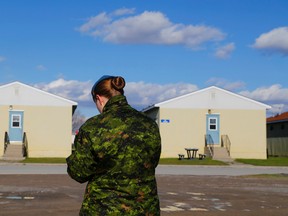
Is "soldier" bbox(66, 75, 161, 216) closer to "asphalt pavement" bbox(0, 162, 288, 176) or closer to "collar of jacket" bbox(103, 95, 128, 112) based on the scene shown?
"collar of jacket" bbox(103, 95, 128, 112)

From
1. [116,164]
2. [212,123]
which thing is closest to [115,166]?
[116,164]

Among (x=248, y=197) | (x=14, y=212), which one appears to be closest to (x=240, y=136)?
(x=248, y=197)

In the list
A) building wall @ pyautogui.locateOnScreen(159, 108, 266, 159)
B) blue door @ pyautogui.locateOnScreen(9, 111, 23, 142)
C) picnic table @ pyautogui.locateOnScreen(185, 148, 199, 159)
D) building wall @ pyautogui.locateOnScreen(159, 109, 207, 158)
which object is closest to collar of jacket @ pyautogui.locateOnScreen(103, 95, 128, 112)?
picnic table @ pyautogui.locateOnScreen(185, 148, 199, 159)

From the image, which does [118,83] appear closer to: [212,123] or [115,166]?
[115,166]

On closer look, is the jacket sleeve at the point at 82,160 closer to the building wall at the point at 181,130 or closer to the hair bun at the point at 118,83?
the hair bun at the point at 118,83

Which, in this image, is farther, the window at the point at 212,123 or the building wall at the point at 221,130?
the window at the point at 212,123

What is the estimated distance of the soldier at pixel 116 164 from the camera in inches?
116

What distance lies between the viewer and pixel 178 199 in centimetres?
1231

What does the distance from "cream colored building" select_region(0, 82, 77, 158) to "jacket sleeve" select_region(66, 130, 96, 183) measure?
114ft

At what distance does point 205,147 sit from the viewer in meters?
38.6

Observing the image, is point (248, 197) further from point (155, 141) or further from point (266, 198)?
point (155, 141)

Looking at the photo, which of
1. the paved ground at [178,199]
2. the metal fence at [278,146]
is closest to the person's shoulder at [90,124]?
the paved ground at [178,199]

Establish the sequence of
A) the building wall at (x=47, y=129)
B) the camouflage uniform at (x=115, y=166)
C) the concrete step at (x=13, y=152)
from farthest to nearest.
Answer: the building wall at (x=47, y=129)
the concrete step at (x=13, y=152)
the camouflage uniform at (x=115, y=166)

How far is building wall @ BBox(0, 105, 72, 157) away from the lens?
1462 inches
